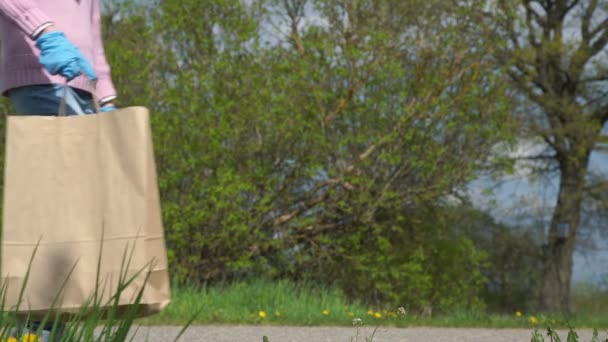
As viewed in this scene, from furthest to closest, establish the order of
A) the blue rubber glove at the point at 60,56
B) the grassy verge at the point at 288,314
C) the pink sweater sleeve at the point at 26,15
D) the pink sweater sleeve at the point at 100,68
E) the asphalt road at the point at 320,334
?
the grassy verge at the point at 288,314
the asphalt road at the point at 320,334
the pink sweater sleeve at the point at 100,68
the pink sweater sleeve at the point at 26,15
the blue rubber glove at the point at 60,56

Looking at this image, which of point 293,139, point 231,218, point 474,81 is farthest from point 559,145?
point 231,218

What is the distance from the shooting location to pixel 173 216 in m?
9.14

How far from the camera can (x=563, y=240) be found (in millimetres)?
15359

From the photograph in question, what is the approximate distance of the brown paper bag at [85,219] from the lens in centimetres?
261

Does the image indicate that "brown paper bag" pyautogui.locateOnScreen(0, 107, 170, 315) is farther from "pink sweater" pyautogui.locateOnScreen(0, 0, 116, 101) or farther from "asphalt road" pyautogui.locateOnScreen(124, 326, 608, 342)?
"asphalt road" pyautogui.locateOnScreen(124, 326, 608, 342)

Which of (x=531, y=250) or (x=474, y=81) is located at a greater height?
(x=474, y=81)

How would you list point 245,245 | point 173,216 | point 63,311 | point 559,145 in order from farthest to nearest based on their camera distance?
point 559,145
point 245,245
point 173,216
point 63,311

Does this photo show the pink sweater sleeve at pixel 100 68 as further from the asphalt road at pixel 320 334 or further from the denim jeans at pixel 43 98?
the asphalt road at pixel 320 334

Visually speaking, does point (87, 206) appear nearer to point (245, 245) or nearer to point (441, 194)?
point (245, 245)

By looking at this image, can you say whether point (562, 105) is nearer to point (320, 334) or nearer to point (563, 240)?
point (563, 240)

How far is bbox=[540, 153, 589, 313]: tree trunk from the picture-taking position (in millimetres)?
14977

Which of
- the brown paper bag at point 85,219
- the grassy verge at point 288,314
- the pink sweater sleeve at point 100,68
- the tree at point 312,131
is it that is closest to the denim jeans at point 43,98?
the pink sweater sleeve at point 100,68

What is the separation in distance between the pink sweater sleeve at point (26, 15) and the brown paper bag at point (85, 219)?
57 cm

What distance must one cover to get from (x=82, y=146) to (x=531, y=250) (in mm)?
13868
